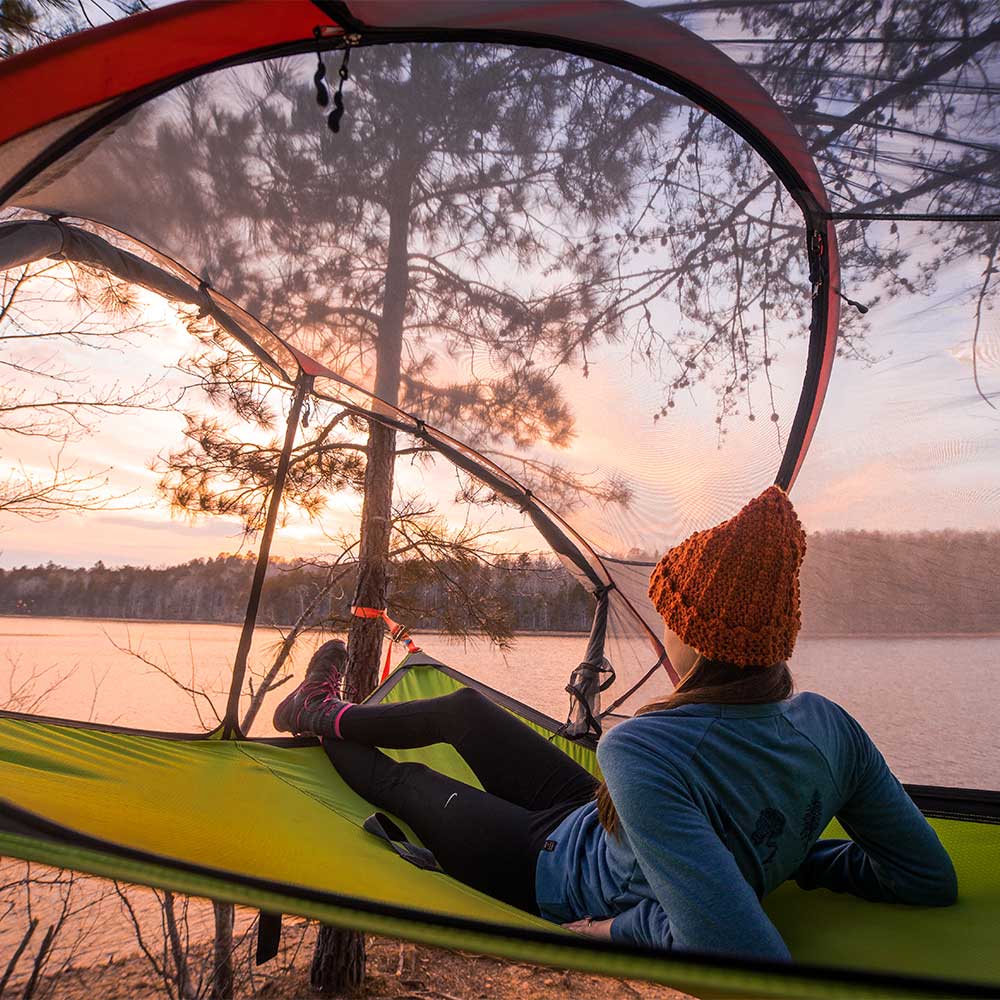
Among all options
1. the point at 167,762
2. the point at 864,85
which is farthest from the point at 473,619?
the point at 864,85

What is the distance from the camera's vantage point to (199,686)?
2344 mm

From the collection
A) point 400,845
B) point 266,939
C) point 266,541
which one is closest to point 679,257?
point 400,845

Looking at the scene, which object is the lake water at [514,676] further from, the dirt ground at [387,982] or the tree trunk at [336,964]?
the dirt ground at [387,982]

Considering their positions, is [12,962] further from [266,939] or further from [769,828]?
[769,828]

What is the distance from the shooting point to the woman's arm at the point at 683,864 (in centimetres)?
65

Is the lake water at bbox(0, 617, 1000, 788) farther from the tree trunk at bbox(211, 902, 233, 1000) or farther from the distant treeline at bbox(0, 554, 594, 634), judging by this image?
the tree trunk at bbox(211, 902, 233, 1000)

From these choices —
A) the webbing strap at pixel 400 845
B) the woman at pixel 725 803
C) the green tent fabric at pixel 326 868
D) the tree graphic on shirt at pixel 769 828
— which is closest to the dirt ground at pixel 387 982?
the green tent fabric at pixel 326 868

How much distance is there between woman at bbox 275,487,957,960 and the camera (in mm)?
690

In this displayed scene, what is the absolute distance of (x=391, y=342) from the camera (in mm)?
1546

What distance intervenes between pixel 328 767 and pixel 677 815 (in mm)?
1129

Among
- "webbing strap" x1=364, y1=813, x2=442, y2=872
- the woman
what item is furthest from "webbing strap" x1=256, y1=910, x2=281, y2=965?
the woman

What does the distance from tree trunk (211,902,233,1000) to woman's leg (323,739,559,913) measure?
5.47 ft

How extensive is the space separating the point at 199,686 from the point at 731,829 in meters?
2.07

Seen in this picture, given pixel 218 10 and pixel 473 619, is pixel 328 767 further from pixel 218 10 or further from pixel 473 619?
pixel 218 10
